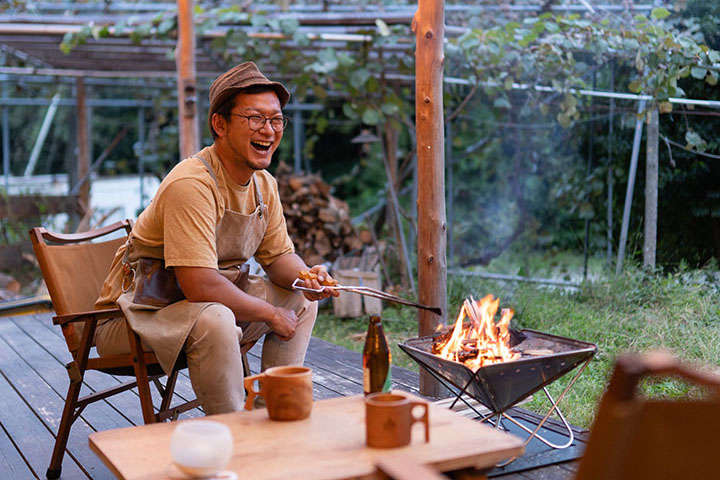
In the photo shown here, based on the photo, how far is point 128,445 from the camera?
74.9 inches

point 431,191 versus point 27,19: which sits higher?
point 27,19

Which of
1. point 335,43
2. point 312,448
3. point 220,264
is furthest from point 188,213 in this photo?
point 335,43

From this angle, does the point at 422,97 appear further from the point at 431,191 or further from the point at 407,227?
the point at 407,227

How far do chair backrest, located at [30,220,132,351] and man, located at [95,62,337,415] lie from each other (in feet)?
0.44

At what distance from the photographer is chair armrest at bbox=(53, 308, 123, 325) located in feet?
8.75

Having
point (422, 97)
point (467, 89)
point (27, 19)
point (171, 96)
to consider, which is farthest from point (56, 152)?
point (422, 97)

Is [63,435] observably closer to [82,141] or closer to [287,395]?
[287,395]

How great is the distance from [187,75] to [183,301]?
3.21 metres

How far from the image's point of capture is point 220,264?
3049 mm

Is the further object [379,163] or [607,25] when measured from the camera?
[379,163]

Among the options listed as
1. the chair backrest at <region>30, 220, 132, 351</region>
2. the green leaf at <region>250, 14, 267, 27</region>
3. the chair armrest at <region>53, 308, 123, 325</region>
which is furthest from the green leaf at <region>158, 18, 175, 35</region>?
the chair armrest at <region>53, 308, 123, 325</region>

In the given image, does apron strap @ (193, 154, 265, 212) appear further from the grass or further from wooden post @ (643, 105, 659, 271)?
wooden post @ (643, 105, 659, 271)

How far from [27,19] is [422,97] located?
4.69 m

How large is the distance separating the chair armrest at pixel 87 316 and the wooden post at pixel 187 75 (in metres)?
3.14
